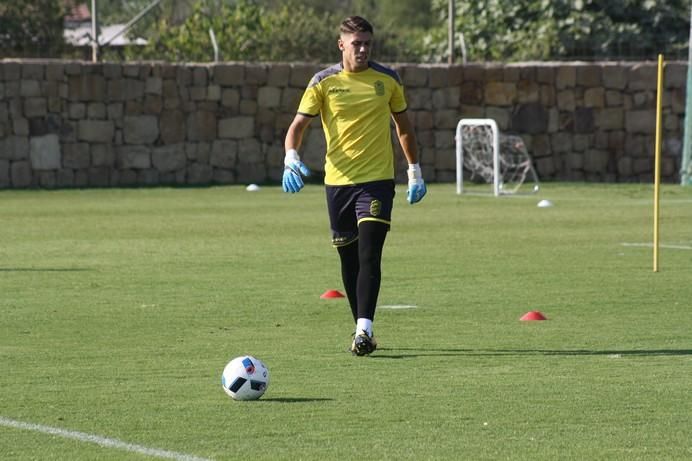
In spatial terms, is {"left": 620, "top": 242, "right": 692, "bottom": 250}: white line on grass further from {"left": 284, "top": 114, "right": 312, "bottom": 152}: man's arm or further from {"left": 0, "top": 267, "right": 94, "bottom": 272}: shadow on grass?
{"left": 284, "top": 114, "right": 312, "bottom": 152}: man's arm

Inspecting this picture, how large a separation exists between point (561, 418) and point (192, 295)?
5.91m

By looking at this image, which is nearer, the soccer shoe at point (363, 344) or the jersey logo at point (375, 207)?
the soccer shoe at point (363, 344)

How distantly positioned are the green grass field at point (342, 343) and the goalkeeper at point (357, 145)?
0.72 m

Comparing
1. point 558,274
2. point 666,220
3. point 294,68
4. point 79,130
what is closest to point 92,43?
point 79,130

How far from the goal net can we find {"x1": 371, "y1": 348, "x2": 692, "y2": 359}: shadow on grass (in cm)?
1835

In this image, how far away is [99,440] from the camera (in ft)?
22.6

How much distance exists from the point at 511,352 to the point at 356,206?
53.3 inches

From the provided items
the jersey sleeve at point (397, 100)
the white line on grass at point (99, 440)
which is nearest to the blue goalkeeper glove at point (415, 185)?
the jersey sleeve at point (397, 100)

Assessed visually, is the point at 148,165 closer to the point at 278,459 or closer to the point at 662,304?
the point at 662,304

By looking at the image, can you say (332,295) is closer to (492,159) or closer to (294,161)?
(294,161)

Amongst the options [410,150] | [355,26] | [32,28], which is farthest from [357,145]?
[32,28]

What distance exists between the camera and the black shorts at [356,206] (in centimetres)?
979

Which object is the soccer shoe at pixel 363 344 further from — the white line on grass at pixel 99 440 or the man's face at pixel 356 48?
the white line on grass at pixel 99 440

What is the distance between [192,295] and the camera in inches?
504
